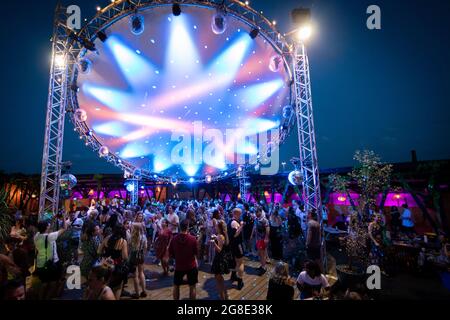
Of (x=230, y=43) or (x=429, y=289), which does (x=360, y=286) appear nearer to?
(x=429, y=289)

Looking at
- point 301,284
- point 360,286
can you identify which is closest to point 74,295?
point 301,284

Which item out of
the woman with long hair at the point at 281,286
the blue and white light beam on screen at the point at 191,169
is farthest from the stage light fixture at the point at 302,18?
the blue and white light beam on screen at the point at 191,169

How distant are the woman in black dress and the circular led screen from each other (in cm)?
697

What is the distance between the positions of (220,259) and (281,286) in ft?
5.36

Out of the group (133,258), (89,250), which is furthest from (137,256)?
(89,250)

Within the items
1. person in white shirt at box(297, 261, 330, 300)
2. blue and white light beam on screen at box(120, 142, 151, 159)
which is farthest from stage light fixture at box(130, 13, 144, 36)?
person in white shirt at box(297, 261, 330, 300)

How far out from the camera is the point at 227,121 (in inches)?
554

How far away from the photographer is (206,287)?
525 cm

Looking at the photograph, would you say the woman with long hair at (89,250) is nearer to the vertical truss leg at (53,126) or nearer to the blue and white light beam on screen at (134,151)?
the vertical truss leg at (53,126)

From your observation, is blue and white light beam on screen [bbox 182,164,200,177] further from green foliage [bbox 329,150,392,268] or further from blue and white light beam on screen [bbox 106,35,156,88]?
green foliage [bbox 329,150,392,268]

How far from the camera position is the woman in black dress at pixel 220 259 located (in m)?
4.22

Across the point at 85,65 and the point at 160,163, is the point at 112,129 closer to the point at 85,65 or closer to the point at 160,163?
the point at 160,163

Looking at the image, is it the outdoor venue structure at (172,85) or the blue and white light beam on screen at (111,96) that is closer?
the outdoor venue structure at (172,85)

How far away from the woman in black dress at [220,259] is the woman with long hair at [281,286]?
1.42 m
